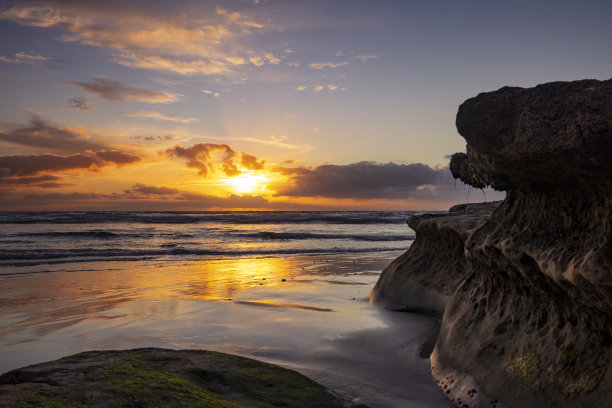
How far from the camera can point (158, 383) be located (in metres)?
2.37

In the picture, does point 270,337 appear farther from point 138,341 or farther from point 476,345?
point 476,345

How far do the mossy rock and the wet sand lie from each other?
0.69 meters

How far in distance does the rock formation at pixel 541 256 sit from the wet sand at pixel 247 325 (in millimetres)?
563

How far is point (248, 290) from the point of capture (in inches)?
332

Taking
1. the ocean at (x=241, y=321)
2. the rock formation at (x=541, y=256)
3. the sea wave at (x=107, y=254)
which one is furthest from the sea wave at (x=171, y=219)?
the rock formation at (x=541, y=256)

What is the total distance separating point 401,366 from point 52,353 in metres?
3.58

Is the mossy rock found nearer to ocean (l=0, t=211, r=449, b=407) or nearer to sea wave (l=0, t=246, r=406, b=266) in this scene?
ocean (l=0, t=211, r=449, b=407)

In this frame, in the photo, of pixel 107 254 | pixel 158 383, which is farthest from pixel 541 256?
pixel 107 254

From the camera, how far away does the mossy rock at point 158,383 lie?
2.01 m

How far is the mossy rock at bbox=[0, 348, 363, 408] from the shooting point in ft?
6.59

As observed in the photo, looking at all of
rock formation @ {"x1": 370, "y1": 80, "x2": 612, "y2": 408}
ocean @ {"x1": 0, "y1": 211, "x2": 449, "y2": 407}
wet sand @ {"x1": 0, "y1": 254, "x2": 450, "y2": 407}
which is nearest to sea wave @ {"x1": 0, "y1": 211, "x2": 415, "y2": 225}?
ocean @ {"x1": 0, "y1": 211, "x2": 449, "y2": 407}

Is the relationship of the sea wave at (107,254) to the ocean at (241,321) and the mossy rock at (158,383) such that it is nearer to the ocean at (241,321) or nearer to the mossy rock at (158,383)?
the ocean at (241,321)

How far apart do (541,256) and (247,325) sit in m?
3.82

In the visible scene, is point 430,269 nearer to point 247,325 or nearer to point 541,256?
point 247,325
